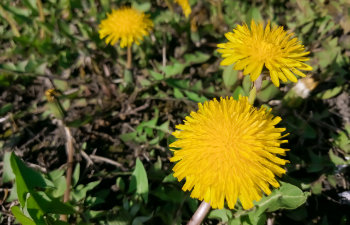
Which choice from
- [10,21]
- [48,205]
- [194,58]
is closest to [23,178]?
[48,205]

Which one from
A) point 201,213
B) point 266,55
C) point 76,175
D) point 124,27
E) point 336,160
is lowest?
point 201,213

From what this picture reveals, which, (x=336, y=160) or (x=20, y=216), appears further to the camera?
Result: (x=336, y=160)

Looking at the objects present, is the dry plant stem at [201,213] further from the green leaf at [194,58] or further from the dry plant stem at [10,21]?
the dry plant stem at [10,21]

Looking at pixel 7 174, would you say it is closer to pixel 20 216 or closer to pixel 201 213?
pixel 20 216

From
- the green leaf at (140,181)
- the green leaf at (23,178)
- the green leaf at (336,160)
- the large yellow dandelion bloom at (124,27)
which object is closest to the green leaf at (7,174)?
the green leaf at (23,178)

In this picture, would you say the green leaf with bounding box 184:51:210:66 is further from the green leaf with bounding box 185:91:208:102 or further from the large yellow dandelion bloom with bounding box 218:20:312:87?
the large yellow dandelion bloom with bounding box 218:20:312:87

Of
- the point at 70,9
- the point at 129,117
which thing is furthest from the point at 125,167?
the point at 70,9

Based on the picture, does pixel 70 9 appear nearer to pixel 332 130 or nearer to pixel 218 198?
pixel 218 198
